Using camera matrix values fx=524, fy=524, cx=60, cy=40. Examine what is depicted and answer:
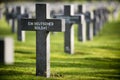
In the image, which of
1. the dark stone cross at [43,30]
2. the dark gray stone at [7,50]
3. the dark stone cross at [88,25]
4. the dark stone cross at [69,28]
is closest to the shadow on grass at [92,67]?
the dark stone cross at [43,30]

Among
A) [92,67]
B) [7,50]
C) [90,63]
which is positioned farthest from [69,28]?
[7,50]

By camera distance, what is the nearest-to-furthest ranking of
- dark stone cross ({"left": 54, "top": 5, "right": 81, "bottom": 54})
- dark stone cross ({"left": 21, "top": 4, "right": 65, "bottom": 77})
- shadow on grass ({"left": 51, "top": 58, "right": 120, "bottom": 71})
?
dark stone cross ({"left": 21, "top": 4, "right": 65, "bottom": 77}), shadow on grass ({"left": 51, "top": 58, "right": 120, "bottom": 71}), dark stone cross ({"left": 54, "top": 5, "right": 81, "bottom": 54})

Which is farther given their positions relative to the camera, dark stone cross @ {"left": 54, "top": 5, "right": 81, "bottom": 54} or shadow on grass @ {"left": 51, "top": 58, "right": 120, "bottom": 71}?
dark stone cross @ {"left": 54, "top": 5, "right": 81, "bottom": 54}

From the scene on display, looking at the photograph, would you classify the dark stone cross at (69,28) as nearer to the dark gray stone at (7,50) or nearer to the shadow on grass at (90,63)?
the shadow on grass at (90,63)

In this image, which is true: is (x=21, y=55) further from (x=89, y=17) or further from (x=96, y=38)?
(x=96, y=38)

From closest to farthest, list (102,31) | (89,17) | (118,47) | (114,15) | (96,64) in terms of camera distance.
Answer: (96,64) → (118,47) → (89,17) → (102,31) → (114,15)

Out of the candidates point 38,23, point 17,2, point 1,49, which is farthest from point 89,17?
point 17,2

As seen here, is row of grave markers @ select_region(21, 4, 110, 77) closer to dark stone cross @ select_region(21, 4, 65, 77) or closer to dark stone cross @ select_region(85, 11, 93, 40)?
dark stone cross @ select_region(21, 4, 65, 77)

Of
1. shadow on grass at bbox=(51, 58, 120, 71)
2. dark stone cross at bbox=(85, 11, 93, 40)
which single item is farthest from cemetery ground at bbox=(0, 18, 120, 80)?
dark stone cross at bbox=(85, 11, 93, 40)

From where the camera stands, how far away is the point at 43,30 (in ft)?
55.1

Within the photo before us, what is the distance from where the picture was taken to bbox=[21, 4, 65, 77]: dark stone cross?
652 inches

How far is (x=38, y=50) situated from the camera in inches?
658

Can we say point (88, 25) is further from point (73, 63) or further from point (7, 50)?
point (7, 50)

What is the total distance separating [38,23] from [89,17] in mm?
13207
